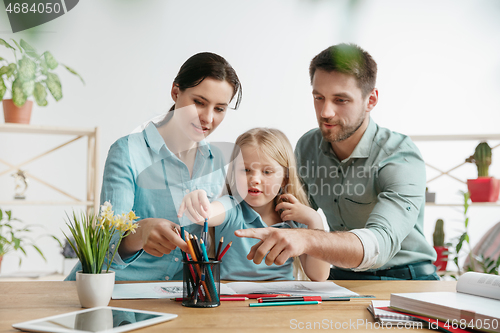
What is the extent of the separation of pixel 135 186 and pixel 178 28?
1147 mm

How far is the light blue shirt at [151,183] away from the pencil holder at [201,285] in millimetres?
414

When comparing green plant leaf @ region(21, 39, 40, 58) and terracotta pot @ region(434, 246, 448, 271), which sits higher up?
green plant leaf @ region(21, 39, 40, 58)

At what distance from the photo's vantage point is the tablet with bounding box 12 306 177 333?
1.90 feet

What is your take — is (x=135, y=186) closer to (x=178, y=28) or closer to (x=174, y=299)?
(x=174, y=299)

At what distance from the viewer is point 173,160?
134 cm

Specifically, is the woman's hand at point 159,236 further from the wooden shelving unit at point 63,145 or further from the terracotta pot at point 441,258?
the terracotta pot at point 441,258

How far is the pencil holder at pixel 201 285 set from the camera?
2.46 feet

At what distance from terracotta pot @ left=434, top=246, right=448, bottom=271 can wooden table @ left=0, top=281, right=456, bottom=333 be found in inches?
56.5

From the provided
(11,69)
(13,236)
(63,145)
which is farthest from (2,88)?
(13,236)

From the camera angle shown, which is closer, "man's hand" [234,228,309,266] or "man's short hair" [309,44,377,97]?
"man's hand" [234,228,309,266]

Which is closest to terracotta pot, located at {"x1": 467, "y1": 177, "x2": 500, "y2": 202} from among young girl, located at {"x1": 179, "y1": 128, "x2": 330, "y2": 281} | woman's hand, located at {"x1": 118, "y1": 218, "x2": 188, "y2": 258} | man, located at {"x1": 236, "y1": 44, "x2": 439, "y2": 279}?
man, located at {"x1": 236, "y1": 44, "x2": 439, "y2": 279}

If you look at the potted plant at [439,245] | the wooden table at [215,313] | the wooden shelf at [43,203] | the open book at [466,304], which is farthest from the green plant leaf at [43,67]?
the potted plant at [439,245]

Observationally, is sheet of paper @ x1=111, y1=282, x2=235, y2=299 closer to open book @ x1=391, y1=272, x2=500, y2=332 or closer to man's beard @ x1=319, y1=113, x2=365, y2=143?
open book @ x1=391, y1=272, x2=500, y2=332

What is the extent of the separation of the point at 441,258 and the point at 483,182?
1.43 feet
